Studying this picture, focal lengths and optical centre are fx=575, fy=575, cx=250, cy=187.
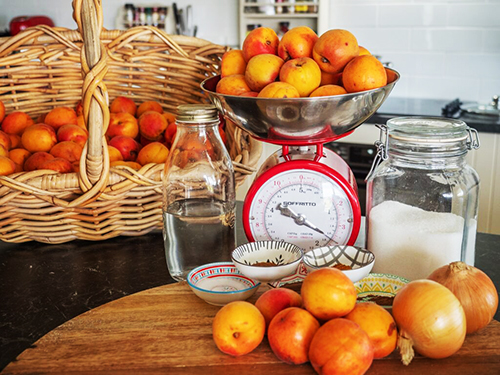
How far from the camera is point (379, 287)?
2.85 feet

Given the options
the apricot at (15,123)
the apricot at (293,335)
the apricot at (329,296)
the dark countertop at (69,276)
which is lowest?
the dark countertop at (69,276)

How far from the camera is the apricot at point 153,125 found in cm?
137

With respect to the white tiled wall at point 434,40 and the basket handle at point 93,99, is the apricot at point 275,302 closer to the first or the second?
the basket handle at point 93,99

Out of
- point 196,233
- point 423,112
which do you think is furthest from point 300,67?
point 423,112

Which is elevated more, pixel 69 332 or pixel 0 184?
pixel 0 184

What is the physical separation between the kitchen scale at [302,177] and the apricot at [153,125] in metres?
0.42

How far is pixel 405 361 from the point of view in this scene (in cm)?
69

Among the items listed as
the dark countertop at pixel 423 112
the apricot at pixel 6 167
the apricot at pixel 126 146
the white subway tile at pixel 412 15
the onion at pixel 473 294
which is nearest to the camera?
the onion at pixel 473 294

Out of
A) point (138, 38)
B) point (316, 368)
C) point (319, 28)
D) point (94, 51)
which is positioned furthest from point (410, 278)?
point (319, 28)

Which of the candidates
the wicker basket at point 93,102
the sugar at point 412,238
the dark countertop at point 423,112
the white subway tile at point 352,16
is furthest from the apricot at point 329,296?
the white subway tile at point 352,16

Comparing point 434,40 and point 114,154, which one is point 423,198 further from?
point 434,40

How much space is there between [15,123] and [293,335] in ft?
3.19

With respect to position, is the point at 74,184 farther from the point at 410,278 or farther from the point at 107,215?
the point at 410,278

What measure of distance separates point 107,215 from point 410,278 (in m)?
0.57
